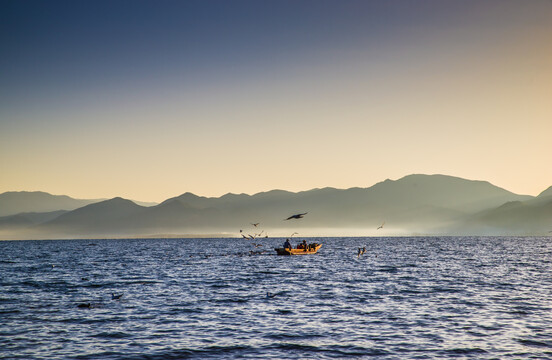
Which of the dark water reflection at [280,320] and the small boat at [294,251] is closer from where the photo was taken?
the dark water reflection at [280,320]

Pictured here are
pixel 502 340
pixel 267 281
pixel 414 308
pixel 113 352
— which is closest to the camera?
pixel 113 352

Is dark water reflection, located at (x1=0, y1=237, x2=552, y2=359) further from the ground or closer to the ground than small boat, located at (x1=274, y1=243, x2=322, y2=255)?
closer to the ground

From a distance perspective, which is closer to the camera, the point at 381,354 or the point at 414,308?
the point at 381,354

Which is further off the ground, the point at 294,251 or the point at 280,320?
the point at 294,251

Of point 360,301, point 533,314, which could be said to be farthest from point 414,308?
point 533,314

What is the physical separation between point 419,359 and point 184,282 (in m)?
36.0

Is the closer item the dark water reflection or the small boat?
the dark water reflection

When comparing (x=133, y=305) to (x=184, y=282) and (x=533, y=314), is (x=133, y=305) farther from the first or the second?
(x=533, y=314)

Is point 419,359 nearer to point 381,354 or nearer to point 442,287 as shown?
point 381,354

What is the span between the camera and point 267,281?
53906 millimetres

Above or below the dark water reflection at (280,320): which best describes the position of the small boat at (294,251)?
above

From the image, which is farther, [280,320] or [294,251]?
[294,251]

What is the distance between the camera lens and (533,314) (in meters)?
32.7

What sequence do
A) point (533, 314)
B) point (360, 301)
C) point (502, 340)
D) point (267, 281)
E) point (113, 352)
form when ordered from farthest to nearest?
point (267, 281) < point (360, 301) < point (533, 314) < point (502, 340) < point (113, 352)
